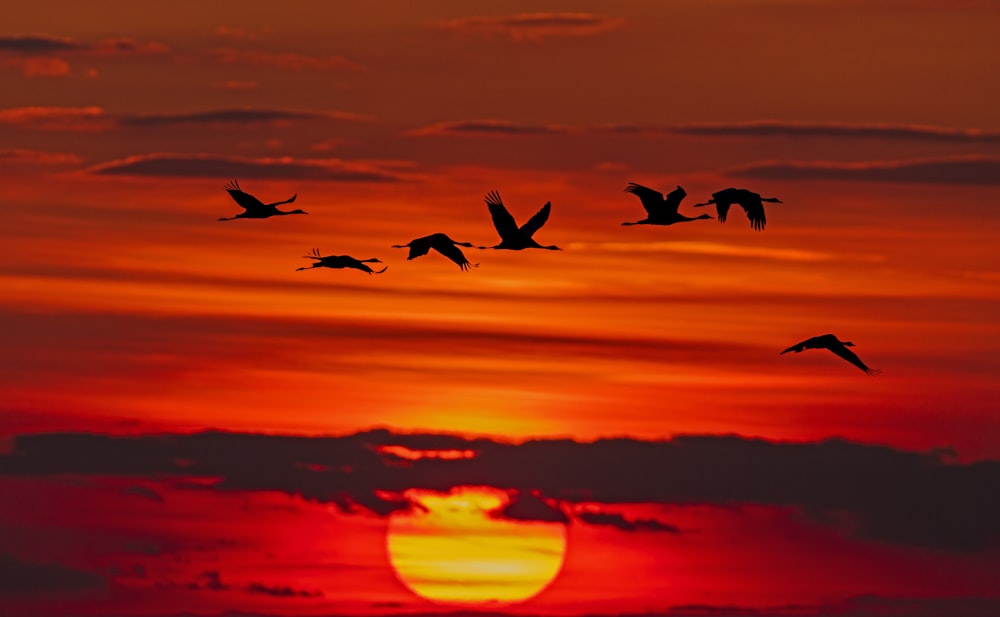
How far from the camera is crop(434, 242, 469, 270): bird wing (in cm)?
10469

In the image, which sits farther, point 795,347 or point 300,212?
point 300,212

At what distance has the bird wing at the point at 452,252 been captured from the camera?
104688 mm

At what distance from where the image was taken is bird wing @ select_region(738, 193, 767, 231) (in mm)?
102125

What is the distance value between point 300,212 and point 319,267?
205 inches

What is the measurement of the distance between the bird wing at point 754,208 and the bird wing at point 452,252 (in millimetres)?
10852

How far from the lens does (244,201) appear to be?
10988 cm

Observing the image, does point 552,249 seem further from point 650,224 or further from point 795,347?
point 795,347

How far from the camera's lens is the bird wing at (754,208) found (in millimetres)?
102125

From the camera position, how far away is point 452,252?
105m

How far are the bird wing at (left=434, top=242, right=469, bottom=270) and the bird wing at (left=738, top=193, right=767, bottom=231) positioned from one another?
1085 centimetres

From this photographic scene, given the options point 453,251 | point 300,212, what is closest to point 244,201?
point 300,212

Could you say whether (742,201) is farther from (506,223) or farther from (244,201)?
(244,201)

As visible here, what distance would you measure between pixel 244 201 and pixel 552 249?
501 inches

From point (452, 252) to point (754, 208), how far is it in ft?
38.3
